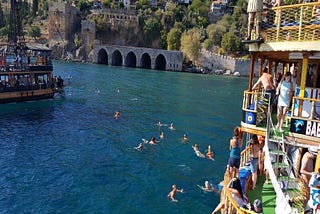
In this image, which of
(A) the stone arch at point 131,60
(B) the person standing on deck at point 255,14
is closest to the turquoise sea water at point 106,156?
(B) the person standing on deck at point 255,14

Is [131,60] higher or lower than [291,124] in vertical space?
lower

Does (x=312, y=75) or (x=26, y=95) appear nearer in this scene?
(x=312, y=75)

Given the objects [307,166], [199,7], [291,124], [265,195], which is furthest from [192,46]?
[307,166]

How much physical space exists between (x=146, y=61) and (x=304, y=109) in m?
116

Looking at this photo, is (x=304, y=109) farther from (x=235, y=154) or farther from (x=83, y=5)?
(x=83, y=5)

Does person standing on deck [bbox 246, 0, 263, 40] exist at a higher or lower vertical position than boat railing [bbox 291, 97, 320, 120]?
higher

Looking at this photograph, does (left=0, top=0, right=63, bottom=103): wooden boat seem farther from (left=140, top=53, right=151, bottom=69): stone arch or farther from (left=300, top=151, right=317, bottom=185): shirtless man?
(left=140, top=53, right=151, bottom=69): stone arch

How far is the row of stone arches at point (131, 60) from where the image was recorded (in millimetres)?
120075

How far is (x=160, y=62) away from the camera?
403 feet

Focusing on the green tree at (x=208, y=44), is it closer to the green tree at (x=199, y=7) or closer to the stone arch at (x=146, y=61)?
the stone arch at (x=146, y=61)

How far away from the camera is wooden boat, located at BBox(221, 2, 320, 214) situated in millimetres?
9781

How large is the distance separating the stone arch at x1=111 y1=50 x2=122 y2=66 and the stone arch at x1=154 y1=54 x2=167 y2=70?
47.4 ft

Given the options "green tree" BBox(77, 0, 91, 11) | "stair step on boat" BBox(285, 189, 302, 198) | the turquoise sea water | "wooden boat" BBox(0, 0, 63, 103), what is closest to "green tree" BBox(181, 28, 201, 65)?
"green tree" BBox(77, 0, 91, 11)

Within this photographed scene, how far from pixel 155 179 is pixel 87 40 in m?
117
